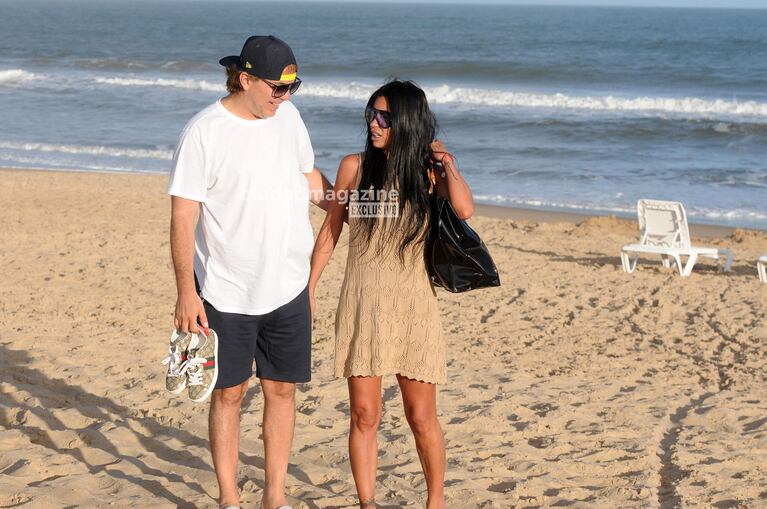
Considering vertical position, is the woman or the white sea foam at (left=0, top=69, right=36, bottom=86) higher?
the white sea foam at (left=0, top=69, right=36, bottom=86)

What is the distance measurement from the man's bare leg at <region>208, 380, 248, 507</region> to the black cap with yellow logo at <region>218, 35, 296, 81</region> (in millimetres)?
1117

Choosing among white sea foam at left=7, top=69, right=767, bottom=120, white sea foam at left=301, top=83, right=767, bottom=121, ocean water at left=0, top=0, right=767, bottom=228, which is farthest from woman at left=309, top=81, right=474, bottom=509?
white sea foam at left=301, top=83, right=767, bottom=121

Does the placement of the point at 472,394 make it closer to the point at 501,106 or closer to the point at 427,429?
the point at 427,429

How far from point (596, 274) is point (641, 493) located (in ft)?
16.1

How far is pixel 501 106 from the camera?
93.8 feet

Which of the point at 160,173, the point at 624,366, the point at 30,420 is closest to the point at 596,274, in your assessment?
the point at 624,366

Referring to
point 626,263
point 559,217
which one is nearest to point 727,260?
point 626,263

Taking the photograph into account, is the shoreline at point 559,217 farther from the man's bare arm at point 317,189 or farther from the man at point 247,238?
the man at point 247,238

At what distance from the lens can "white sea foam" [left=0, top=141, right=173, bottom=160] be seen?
59.4 feet

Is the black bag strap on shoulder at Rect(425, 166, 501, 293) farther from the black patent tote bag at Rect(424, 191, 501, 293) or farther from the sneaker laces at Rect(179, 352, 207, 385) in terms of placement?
the sneaker laces at Rect(179, 352, 207, 385)

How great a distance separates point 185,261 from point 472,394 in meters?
2.73

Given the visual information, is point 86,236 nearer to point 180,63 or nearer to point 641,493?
point 641,493

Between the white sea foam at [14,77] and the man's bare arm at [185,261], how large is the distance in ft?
107

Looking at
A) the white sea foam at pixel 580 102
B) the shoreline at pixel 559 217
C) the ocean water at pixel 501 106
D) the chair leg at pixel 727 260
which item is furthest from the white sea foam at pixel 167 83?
the chair leg at pixel 727 260
